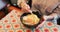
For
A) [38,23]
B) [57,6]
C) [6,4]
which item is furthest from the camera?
[6,4]

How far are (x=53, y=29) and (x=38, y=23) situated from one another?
13 centimetres

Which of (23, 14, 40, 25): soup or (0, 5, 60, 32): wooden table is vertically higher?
(23, 14, 40, 25): soup

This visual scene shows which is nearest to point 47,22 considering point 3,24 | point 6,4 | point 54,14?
point 54,14

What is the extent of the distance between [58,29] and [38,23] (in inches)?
6.6

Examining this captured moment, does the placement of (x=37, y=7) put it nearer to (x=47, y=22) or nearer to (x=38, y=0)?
(x=38, y=0)

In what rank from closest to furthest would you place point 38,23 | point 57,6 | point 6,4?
1. point 38,23
2. point 57,6
3. point 6,4

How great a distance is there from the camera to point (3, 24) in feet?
2.94

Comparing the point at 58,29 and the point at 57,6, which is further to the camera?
the point at 57,6

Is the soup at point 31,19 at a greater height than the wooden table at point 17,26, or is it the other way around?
the soup at point 31,19

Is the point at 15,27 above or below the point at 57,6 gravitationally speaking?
below

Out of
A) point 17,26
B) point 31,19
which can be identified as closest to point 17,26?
point 17,26

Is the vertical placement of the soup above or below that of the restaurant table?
above

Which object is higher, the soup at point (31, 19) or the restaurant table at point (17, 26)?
the soup at point (31, 19)

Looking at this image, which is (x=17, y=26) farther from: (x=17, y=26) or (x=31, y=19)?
(x=31, y=19)
